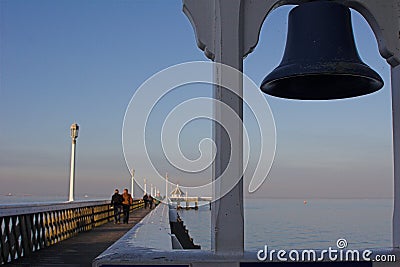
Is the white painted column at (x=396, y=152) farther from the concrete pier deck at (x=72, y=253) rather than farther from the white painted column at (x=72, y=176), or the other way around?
the white painted column at (x=72, y=176)

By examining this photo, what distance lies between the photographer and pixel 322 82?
4586mm

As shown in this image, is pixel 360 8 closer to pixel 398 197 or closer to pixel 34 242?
pixel 398 197

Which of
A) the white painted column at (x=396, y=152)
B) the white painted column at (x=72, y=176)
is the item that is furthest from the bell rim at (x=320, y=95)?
the white painted column at (x=72, y=176)

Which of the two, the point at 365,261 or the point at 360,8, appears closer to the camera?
the point at 365,261

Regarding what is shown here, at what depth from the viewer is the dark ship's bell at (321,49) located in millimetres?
3852

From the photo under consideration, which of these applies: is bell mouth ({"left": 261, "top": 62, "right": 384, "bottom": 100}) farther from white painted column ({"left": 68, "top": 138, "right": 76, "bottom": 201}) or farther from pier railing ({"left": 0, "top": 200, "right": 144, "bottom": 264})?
white painted column ({"left": 68, "top": 138, "right": 76, "bottom": 201})

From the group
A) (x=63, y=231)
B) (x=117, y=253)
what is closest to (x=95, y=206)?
(x=63, y=231)

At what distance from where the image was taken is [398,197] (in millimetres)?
4211

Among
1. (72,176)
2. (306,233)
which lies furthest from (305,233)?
(72,176)

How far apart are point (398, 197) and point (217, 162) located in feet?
4.51

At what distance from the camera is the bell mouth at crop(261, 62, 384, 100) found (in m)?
3.84

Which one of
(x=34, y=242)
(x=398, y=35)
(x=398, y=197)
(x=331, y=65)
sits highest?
(x=398, y=35)

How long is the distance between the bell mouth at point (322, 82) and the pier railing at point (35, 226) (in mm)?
7468

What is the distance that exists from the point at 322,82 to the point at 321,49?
695 millimetres
